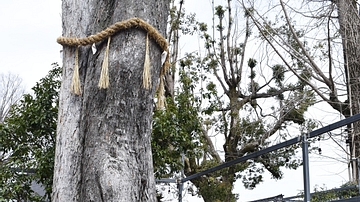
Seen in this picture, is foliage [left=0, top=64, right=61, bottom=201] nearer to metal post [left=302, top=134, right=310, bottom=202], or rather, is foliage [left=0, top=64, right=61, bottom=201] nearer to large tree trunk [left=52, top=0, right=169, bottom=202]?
large tree trunk [left=52, top=0, right=169, bottom=202]

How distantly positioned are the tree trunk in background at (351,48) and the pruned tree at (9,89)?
7597mm

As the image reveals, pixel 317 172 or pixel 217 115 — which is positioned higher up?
pixel 217 115

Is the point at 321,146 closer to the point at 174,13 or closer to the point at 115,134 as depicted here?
the point at 115,134

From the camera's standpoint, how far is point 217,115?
7445 millimetres

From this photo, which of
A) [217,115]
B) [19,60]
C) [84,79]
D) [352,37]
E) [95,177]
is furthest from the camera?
[19,60]

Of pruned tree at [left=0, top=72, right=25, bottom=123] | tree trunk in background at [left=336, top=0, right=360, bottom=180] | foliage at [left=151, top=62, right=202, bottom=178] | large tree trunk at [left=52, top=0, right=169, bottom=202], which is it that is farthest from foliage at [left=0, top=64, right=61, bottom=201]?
pruned tree at [left=0, top=72, right=25, bottom=123]

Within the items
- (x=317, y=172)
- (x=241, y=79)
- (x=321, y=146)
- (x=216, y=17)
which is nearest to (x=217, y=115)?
(x=241, y=79)

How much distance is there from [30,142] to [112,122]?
2.24 m

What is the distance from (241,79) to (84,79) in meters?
5.99

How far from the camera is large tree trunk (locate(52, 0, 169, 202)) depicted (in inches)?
65.1

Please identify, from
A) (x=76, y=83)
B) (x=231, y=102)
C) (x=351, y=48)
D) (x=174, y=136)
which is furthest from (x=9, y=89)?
(x=76, y=83)

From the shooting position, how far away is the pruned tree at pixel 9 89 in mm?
9648

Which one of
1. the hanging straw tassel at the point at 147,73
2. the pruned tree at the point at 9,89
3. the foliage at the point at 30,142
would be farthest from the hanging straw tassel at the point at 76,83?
the pruned tree at the point at 9,89

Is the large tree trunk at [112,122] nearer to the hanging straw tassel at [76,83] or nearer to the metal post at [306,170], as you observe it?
the hanging straw tassel at [76,83]
